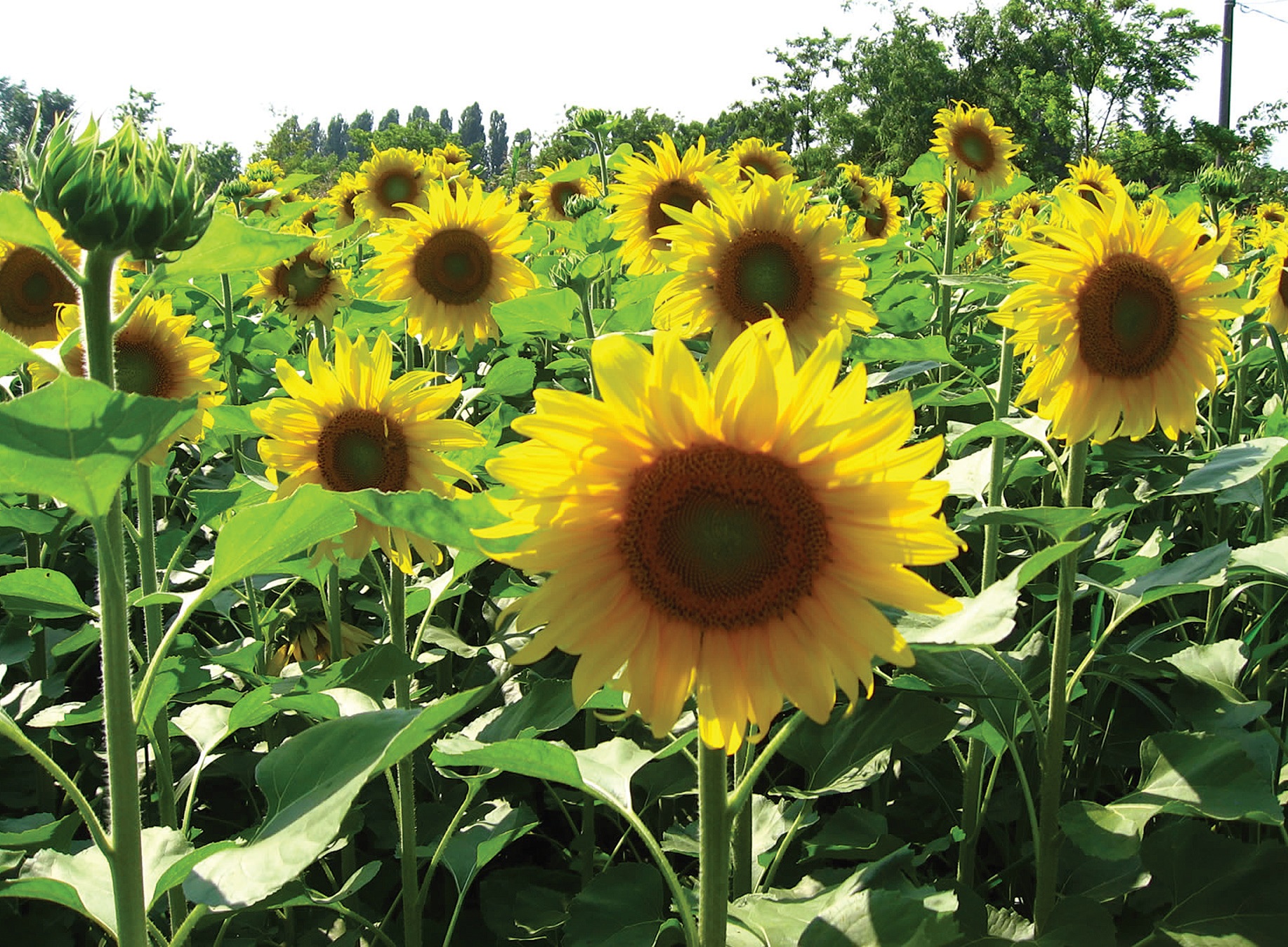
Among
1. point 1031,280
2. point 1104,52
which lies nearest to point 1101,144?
point 1104,52

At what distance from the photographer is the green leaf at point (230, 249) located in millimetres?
1109

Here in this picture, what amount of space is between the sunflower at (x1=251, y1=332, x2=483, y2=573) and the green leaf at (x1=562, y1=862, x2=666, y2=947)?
2.87ft

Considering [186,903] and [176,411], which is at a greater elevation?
[176,411]

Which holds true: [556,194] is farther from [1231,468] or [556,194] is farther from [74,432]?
[74,432]

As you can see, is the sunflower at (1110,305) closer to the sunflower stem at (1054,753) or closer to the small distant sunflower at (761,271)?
the sunflower stem at (1054,753)

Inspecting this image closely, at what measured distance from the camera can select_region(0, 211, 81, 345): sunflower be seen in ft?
9.73

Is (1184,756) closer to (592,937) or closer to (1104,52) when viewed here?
(592,937)

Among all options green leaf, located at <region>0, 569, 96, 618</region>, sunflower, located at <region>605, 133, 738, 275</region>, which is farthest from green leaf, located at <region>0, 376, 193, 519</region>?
sunflower, located at <region>605, 133, 738, 275</region>

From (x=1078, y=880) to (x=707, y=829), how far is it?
2.94ft

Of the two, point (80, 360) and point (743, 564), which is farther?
point (80, 360)

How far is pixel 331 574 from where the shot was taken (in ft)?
7.20

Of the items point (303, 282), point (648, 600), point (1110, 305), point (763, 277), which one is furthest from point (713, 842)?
point (303, 282)

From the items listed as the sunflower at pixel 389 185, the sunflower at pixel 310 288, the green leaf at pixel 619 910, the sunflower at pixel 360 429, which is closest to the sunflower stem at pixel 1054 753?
the green leaf at pixel 619 910

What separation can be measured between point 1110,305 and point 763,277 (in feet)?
3.27
